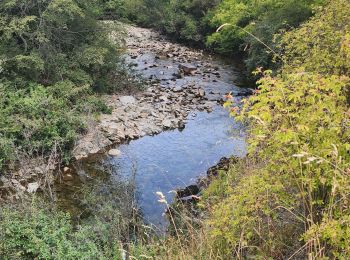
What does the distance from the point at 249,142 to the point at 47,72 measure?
A: 1072cm

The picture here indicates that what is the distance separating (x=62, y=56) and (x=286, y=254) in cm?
1122

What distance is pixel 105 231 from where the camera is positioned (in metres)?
6.60

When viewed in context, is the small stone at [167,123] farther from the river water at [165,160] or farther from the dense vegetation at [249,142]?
the dense vegetation at [249,142]

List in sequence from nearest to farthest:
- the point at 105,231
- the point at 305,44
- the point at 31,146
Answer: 1. the point at 105,231
2. the point at 305,44
3. the point at 31,146

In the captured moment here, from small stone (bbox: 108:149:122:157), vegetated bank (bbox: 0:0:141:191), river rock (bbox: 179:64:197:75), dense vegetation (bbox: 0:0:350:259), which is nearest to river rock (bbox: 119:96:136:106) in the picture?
vegetated bank (bbox: 0:0:141:191)

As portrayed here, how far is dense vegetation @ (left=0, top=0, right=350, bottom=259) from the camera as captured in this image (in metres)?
3.39

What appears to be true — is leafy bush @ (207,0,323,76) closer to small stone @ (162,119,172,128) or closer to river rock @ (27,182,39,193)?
small stone @ (162,119,172,128)

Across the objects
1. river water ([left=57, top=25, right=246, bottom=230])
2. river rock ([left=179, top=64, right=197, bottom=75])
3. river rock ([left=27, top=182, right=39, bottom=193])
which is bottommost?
river rock ([left=27, top=182, right=39, bottom=193])

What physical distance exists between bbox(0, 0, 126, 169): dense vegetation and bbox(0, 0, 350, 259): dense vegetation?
0.14ft

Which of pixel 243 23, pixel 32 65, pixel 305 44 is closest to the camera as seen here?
pixel 305 44

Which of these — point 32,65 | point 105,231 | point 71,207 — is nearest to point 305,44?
point 105,231

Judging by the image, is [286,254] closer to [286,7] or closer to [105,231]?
[105,231]

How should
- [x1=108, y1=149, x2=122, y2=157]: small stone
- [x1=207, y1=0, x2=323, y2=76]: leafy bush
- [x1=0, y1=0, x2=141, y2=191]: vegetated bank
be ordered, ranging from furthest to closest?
[x1=207, y1=0, x2=323, y2=76]: leafy bush → [x1=108, y1=149, x2=122, y2=157]: small stone → [x1=0, y1=0, x2=141, y2=191]: vegetated bank

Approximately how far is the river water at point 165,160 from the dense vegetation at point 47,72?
1426 mm
